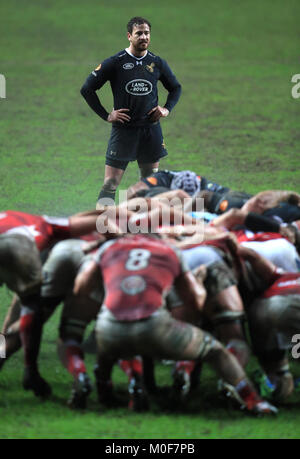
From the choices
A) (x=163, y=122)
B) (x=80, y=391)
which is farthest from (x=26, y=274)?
(x=163, y=122)

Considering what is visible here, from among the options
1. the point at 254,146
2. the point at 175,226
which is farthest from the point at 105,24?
the point at 175,226

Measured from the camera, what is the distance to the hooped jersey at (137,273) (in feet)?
15.0

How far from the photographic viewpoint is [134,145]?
27.1 ft

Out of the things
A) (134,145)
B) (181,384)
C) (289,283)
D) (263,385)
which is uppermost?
(134,145)

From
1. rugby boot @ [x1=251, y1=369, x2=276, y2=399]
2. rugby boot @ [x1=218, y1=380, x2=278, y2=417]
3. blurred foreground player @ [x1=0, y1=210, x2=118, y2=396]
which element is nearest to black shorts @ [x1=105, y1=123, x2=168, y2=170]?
blurred foreground player @ [x1=0, y1=210, x2=118, y2=396]

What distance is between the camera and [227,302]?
5.15 m

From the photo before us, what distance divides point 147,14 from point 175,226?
523 inches

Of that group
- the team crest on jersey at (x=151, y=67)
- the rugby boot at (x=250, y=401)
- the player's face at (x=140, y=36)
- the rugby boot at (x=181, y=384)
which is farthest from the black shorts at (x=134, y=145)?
the rugby boot at (x=250, y=401)

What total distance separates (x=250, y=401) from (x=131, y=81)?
420 centimetres

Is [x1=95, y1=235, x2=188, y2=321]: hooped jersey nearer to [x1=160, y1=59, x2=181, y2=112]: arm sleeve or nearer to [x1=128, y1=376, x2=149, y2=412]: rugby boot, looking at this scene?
[x1=128, y1=376, x2=149, y2=412]: rugby boot

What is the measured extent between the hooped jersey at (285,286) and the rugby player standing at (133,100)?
3.25 m

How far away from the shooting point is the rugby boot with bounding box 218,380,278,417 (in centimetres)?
484

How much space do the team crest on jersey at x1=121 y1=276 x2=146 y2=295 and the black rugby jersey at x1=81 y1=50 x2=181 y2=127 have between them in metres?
3.82

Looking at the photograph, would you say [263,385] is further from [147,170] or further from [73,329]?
[147,170]
